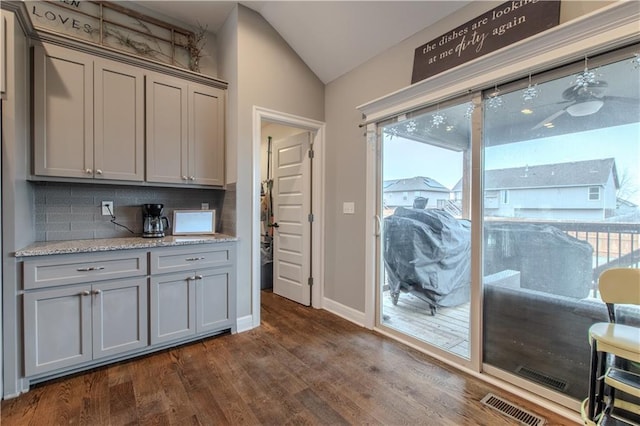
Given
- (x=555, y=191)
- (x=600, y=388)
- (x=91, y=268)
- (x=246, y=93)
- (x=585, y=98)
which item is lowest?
(x=600, y=388)

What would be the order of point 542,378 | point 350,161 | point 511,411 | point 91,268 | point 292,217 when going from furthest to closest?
point 292,217 < point 350,161 < point 91,268 < point 542,378 < point 511,411

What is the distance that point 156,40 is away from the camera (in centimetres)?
293

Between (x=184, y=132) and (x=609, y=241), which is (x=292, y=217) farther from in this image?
(x=609, y=241)

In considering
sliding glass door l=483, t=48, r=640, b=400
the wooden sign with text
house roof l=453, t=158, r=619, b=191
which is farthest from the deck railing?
the wooden sign with text

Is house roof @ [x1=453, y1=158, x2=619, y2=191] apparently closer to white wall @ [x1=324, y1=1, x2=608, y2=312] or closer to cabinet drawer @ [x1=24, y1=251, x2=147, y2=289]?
white wall @ [x1=324, y1=1, x2=608, y2=312]

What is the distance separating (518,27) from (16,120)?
3256mm

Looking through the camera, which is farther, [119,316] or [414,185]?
[414,185]

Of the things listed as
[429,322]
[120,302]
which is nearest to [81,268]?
[120,302]

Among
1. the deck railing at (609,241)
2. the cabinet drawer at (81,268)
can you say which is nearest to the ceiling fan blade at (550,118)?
the deck railing at (609,241)

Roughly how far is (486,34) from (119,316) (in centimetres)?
335

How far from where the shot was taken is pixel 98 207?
2.62 meters

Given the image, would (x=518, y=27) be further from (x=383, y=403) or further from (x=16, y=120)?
(x=16, y=120)

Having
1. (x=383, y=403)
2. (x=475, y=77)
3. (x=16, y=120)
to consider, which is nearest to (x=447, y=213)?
(x=475, y=77)

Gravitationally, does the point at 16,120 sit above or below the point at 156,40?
below
